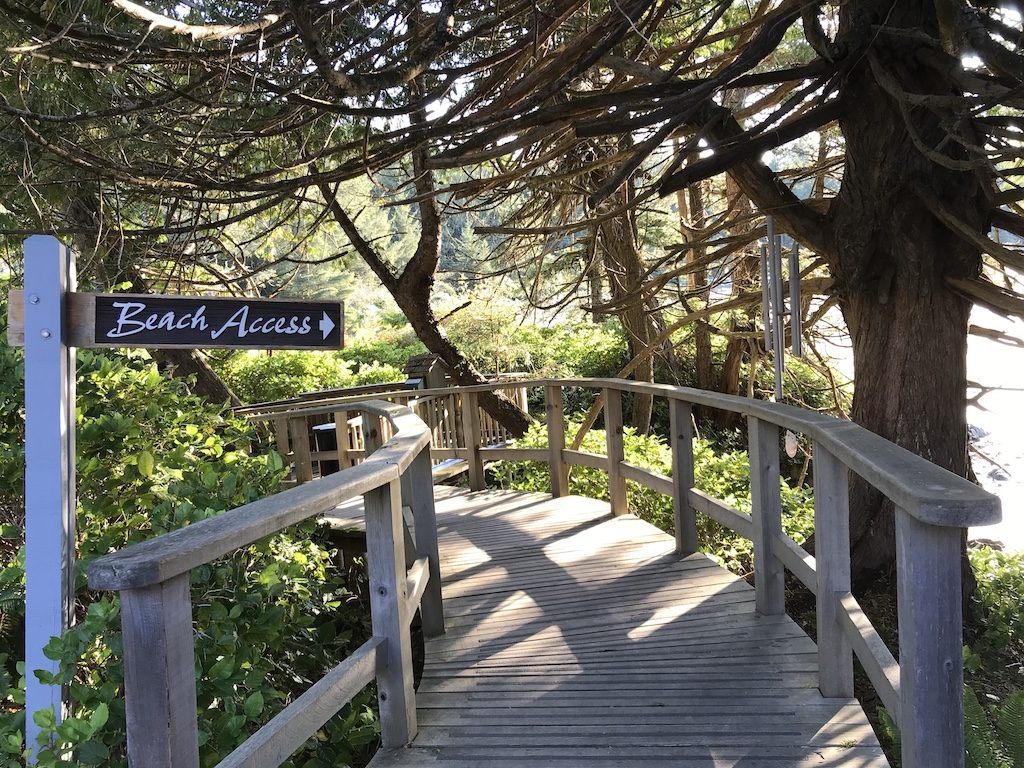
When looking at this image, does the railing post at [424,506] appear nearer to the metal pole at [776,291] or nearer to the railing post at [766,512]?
the railing post at [766,512]

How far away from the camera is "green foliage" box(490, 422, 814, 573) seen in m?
7.45

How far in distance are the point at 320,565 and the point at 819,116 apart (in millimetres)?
4179

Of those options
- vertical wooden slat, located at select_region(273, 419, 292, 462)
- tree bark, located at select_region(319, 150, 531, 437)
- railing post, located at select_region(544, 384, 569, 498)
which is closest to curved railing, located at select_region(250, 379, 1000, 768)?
railing post, located at select_region(544, 384, 569, 498)

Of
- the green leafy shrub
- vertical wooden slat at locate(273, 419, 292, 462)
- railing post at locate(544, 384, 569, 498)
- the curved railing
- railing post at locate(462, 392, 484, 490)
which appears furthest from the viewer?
the green leafy shrub

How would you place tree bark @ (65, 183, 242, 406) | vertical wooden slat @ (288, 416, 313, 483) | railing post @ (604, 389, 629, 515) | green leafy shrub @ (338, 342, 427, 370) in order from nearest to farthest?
railing post @ (604, 389, 629, 515) < tree bark @ (65, 183, 242, 406) < vertical wooden slat @ (288, 416, 313, 483) < green leafy shrub @ (338, 342, 427, 370)

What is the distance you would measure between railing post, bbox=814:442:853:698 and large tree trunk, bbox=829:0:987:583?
236 cm

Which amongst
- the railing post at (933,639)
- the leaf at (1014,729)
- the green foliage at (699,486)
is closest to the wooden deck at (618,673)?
the leaf at (1014,729)

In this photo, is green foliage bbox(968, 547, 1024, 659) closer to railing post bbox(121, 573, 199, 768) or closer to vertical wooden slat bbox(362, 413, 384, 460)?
vertical wooden slat bbox(362, 413, 384, 460)

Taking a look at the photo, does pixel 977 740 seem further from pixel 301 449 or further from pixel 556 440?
pixel 301 449

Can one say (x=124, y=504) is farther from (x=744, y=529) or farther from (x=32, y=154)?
(x=32, y=154)

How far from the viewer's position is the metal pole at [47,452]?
8.16ft

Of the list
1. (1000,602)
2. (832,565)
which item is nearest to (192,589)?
(832,565)

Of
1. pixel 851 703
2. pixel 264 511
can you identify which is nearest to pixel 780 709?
pixel 851 703

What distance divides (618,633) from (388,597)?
1614 millimetres
